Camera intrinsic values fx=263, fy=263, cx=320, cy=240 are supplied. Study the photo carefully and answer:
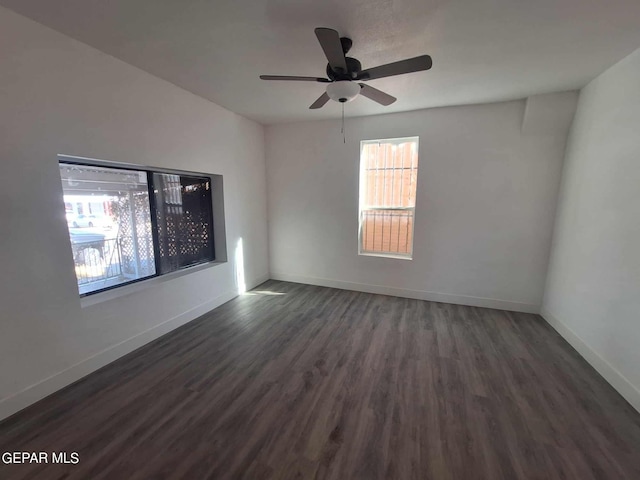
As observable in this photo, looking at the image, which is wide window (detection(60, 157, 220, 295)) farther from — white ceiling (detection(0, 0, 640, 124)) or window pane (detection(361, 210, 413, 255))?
window pane (detection(361, 210, 413, 255))

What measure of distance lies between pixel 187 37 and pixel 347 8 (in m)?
1.18

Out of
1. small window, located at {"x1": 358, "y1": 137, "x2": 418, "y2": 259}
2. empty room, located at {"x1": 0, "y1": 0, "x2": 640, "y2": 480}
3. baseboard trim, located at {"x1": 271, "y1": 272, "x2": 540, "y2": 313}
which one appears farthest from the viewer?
small window, located at {"x1": 358, "y1": 137, "x2": 418, "y2": 259}

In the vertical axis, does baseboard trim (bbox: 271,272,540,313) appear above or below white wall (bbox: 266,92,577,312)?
below

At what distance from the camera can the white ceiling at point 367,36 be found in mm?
1630

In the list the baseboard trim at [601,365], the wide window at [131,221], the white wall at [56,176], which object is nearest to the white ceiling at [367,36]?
the white wall at [56,176]

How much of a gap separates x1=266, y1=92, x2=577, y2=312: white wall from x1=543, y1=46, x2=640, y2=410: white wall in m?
0.29

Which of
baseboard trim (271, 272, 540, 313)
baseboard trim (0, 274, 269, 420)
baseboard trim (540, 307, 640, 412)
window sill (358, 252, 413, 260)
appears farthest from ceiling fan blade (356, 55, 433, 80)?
baseboard trim (0, 274, 269, 420)

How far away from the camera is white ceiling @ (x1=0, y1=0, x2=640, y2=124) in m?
1.63

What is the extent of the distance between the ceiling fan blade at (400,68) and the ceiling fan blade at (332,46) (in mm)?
182

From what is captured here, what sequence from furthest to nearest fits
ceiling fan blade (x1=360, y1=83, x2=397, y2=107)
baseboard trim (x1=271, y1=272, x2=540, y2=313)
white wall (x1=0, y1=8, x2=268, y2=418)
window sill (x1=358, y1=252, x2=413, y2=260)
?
window sill (x1=358, y1=252, x2=413, y2=260)
baseboard trim (x1=271, y1=272, x2=540, y2=313)
ceiling fan blade (x1=360, y1=83, x2=397, y2=107)
white wall (x1=0, y1=8, x2=268, y2=418)

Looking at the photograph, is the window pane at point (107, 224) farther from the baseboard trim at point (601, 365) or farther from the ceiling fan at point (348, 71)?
the baseboard trim at point (601, 365)

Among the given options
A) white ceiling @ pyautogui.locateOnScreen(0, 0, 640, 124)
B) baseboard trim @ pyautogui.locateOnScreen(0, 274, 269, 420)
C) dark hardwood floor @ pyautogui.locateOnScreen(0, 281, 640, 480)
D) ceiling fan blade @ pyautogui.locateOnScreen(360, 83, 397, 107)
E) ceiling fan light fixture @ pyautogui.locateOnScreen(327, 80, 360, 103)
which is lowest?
dark hardwood floor @ pyautogui.locateOnScreen(0, 281, 640, 480)

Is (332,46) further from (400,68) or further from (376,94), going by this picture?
(376,94)

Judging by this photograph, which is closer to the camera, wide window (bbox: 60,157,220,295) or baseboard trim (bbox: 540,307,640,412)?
baseboard trim (bbox: 540,307,640,412)
